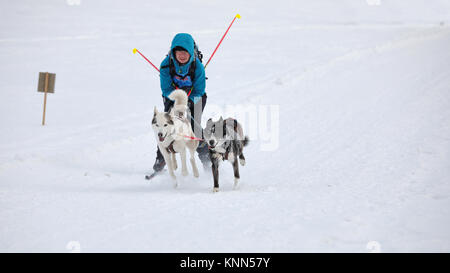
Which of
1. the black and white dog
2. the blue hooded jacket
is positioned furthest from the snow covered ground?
the blue hooded jacket

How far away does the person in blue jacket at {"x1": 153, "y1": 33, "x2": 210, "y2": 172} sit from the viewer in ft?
18.1

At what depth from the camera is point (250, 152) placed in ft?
25.0

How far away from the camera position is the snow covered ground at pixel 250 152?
353 centimetres

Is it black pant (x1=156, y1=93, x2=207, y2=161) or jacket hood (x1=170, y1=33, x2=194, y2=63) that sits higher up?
jacket hood (x1=170, y1=33, x2=194, y2=63)

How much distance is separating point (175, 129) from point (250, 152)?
2597mm

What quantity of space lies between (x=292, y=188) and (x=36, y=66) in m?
14.1

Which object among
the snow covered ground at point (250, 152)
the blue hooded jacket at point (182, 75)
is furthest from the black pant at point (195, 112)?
the snow covered ground at point (250, 152)

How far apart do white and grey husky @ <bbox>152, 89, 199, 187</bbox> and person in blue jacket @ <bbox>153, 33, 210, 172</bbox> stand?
0.32 metres

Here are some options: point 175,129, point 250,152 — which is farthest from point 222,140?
point 250,152

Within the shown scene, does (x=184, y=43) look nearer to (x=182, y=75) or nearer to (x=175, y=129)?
(x=182, y=75)

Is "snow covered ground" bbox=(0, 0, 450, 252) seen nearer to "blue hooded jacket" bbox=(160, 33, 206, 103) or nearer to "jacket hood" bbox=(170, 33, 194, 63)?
"blue hooded jacket" bbox=(160, 33, 206, 103)

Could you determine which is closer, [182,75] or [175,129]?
[175,129]

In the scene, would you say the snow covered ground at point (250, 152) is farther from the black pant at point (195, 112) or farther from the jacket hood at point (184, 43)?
the jacket hood at point (184, 43)
